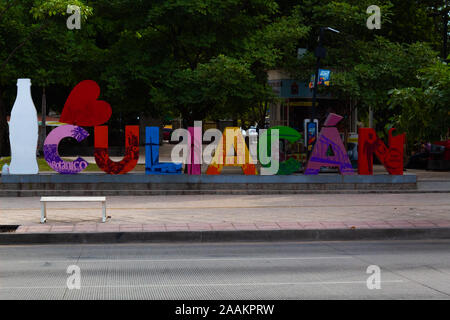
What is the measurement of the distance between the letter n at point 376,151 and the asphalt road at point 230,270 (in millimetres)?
9254

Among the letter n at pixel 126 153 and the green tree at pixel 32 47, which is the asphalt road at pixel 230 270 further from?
the green tree at pixel 32 47

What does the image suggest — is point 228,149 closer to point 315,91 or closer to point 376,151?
point 376,151

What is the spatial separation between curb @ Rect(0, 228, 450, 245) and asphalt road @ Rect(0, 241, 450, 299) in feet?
1.28

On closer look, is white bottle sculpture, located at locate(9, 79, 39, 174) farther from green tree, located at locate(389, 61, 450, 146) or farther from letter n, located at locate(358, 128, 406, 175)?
green tree, located at locate(389, 61, 450, 146)

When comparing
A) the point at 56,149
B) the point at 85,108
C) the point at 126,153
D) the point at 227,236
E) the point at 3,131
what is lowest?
the point at 227,236

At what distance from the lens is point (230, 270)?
32.3ft

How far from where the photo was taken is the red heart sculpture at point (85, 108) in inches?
841

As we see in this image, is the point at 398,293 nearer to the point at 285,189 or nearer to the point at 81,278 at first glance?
the point at 81,278

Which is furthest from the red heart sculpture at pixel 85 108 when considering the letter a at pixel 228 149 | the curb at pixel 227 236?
the curb at pixel 227 236

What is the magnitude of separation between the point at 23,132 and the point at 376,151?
36.2 ft

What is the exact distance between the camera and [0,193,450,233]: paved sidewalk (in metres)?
13.9

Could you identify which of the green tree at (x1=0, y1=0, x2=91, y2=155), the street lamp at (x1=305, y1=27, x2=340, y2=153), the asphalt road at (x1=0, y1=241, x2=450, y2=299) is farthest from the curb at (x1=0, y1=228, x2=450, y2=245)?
the green tree at (x1=0, y1=0, x2=91, y2=155)

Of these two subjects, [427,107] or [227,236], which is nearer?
[227,236]

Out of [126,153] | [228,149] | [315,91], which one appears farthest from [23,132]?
[315,91]
